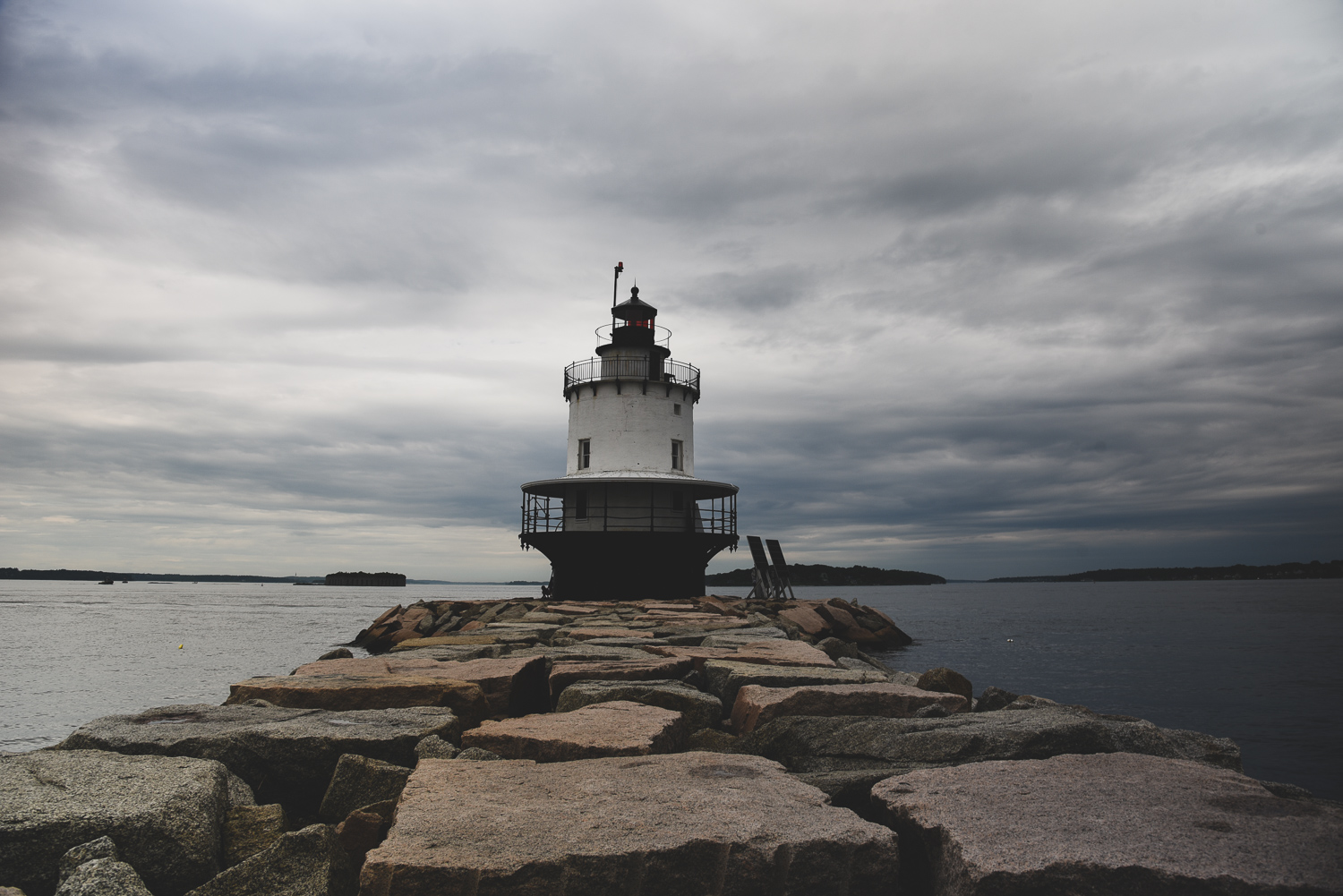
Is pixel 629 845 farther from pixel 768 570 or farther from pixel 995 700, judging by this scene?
Answer: pixel 768 570

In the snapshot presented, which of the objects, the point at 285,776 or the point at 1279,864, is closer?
the point at 1279,864

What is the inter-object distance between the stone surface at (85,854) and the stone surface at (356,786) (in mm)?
1012

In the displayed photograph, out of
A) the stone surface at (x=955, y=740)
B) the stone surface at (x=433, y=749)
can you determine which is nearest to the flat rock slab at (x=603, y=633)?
the stone surface at (x=955, y=740)

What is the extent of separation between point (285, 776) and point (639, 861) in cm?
240

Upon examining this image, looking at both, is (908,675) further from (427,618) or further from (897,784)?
(427,618)

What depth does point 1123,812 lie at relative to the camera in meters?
2.73

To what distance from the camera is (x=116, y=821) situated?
2.91m

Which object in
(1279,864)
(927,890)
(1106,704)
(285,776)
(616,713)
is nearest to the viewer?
(1279,864)

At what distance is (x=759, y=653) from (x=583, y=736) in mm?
3711

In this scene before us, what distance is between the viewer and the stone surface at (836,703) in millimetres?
4836

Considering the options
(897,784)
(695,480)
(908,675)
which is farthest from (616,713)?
(695,480)

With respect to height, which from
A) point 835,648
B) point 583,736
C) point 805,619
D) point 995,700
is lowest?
point 805,619

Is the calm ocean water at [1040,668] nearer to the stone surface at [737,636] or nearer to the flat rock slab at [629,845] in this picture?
the stone surface at [737,636]

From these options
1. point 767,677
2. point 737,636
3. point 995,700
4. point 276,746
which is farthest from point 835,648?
point 276,746
